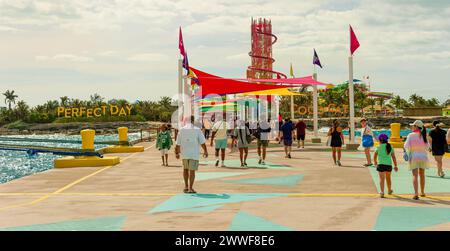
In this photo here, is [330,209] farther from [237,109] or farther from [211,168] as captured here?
[237,109]

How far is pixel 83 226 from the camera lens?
23.7 ft

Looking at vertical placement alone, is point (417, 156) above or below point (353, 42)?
below

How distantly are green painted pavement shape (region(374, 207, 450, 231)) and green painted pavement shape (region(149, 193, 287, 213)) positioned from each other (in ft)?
8.84

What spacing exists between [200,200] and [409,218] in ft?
13.0

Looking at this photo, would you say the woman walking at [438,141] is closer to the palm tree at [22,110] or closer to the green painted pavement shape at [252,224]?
the green painted pavement shape at [252,224]

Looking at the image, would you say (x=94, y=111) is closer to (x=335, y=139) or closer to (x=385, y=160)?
(x=335, y=139)

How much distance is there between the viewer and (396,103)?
16750 cm

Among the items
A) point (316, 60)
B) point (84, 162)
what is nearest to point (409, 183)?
point (84, 162)

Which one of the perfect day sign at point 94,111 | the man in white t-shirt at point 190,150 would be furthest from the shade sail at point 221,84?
the perfect day sign at point 94,111

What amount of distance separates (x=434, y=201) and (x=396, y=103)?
167955 mm

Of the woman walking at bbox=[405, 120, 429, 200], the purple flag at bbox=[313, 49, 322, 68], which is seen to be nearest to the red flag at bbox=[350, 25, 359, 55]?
the purple flag at bbox=[313, 49, 322, 68]

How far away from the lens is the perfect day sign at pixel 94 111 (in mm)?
159250

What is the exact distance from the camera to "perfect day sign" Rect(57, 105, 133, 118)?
15925cm

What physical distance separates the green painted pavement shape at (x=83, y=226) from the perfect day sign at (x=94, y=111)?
155m
